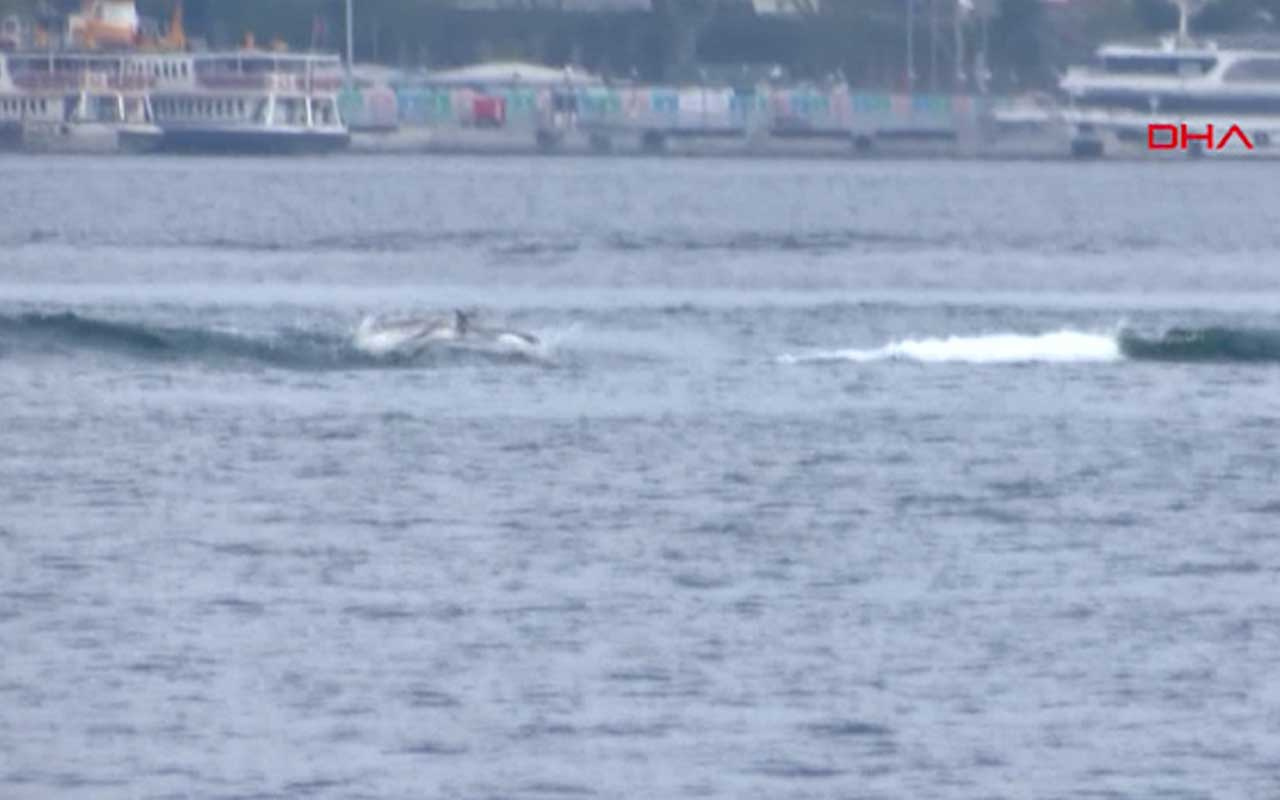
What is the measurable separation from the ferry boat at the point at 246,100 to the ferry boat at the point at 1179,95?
98.7 feet

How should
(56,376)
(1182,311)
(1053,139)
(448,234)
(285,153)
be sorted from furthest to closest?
(1053,139), (285,153), (448,234), (1182,311), (56,376)

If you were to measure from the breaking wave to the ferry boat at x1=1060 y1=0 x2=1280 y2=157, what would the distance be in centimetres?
9681

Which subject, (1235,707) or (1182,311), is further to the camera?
(1182,311)

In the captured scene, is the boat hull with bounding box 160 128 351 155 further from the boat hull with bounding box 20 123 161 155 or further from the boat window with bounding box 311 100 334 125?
the boat hull with bounding box 20 123 161 155

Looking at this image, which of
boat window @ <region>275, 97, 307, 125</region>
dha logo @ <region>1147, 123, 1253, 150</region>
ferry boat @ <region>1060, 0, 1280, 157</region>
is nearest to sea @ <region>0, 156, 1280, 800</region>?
boat window @ <region>275, 97, 307, 125</region>

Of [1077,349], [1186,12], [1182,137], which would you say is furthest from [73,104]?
[1077,349]

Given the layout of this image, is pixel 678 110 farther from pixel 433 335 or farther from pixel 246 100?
pixel 433 335

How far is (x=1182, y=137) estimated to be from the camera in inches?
5979

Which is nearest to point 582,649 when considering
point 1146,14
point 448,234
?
point 448,234

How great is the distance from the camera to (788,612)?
1036 inches

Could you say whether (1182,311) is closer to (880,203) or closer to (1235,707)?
(1235,707)

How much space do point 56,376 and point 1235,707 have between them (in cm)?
2469

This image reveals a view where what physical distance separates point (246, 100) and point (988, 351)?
88.8 m

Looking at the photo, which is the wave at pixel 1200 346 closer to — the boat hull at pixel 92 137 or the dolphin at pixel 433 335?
the dolphin at pixel 433 335
